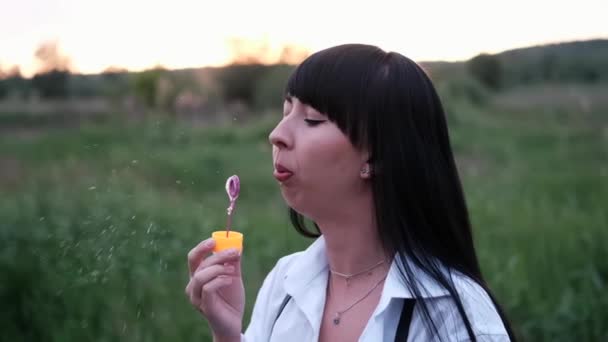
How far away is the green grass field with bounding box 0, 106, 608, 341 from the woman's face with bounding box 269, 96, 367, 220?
0.91 metres

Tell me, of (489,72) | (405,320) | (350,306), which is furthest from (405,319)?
(489,72)

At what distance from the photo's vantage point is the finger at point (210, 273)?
1.46 metres

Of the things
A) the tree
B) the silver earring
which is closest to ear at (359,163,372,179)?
the silver earring

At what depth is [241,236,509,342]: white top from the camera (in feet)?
4.57

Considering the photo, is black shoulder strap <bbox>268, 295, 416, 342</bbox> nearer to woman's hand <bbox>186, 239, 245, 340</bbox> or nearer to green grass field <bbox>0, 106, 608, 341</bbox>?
woman's hand <bbox>186, 239, 245, 340</bbox>

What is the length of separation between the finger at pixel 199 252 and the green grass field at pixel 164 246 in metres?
0.76

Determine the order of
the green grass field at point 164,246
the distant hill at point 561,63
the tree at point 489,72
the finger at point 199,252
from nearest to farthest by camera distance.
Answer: the finger at point 199,252, the green grass field at point 164,246, the distant hill at point 561,63, the tree at point 489,72

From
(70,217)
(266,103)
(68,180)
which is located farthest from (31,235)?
(266,103)

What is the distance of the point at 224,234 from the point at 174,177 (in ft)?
18.5

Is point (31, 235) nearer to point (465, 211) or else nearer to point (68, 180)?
point (68, 180)

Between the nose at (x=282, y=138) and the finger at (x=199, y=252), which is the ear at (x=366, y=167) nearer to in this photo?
the nose at (x=282, y=138)

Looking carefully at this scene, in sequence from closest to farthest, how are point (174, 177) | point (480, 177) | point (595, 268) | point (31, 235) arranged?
point (31, 235)
point (595, 268)
point (174, 177)
point (480, 177)

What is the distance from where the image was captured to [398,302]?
1456mm

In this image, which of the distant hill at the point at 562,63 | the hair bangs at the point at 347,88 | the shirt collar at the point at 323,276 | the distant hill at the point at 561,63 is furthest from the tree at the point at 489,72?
the hair bangs at the point at 347,88
